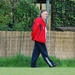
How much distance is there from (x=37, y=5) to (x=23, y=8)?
2.13 feet

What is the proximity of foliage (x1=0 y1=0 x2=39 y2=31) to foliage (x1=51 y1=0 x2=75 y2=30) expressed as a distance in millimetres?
926

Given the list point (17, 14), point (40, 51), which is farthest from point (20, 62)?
point (17, 14)

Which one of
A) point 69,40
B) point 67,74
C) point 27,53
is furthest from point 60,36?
point 67,74

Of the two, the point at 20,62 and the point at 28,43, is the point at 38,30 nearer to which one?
the point at 20,62

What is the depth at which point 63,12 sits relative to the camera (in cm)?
1593

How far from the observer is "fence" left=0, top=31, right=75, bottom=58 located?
14406 mm

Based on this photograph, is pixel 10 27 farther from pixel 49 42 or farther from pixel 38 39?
pixel 38 39

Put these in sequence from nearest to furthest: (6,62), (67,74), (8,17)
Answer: (67,74)
(6,62)
(8,17)

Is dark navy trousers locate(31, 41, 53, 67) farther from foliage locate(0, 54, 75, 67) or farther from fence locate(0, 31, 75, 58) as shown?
fence locate(0, 31, 75, 58)

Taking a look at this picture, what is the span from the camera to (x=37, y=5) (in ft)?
51.4

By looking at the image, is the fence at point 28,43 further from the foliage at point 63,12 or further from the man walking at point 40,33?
the man walking at point 40,33

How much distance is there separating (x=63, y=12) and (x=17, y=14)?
182 cm

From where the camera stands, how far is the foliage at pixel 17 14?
1514 centimetres

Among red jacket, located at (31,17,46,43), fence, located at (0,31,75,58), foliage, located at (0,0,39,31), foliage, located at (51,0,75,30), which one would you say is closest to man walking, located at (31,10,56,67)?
red jacket, located at (31,17,46,43)
